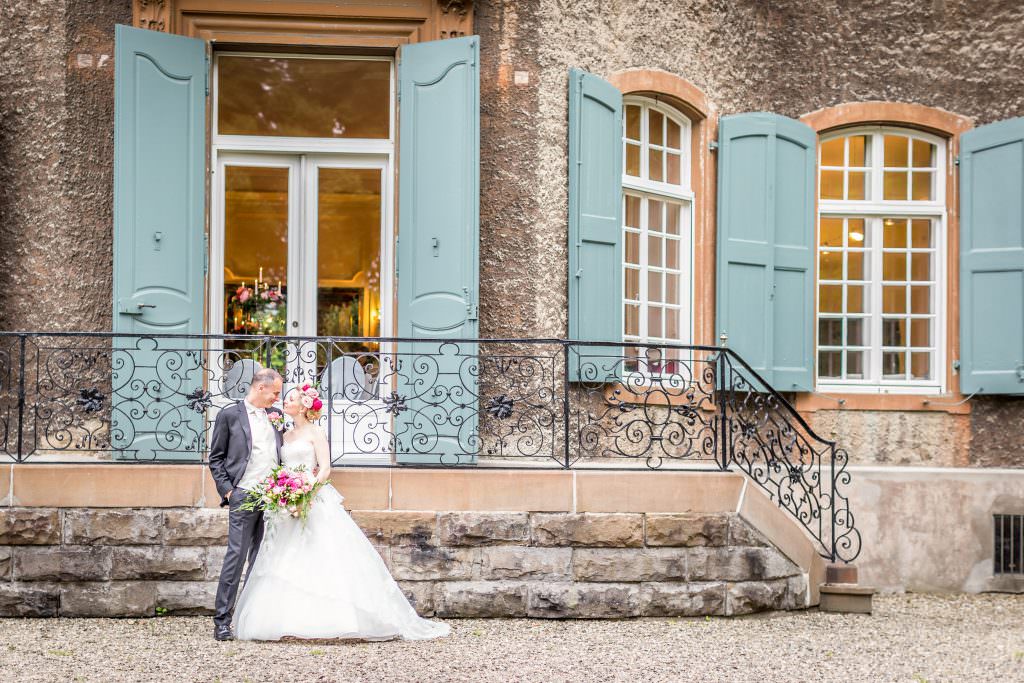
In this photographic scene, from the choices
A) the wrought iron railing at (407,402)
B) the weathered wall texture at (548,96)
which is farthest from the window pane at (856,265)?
the wrought iron railing at (407,402)

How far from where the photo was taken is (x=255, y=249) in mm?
9086

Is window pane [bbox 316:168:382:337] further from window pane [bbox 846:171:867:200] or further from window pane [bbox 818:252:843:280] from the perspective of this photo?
window pane [bbox 846:171:867:200]

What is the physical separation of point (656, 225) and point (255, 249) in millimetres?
3024

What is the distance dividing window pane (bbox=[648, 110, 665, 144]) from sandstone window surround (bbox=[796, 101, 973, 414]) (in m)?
1.13

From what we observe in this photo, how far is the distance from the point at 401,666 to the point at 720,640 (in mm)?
1995

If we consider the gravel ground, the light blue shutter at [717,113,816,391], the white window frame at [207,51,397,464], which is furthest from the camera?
the light blue shutter at [717,113,816,391]

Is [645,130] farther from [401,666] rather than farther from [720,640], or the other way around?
[401,666]

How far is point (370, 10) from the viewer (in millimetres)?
8570

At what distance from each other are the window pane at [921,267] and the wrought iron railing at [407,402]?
5.86 ft

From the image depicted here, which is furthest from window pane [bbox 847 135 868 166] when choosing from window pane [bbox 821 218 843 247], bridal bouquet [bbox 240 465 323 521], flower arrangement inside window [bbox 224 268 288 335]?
bridal bouquet [bbox 240 465 323 521]

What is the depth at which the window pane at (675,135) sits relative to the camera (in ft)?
31.3

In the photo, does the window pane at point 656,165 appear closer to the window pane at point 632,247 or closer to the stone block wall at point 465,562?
the window pane at point 632,247

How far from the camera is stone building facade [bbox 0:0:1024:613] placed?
8445 millimetres

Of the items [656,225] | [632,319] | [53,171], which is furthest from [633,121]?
[53,171]
